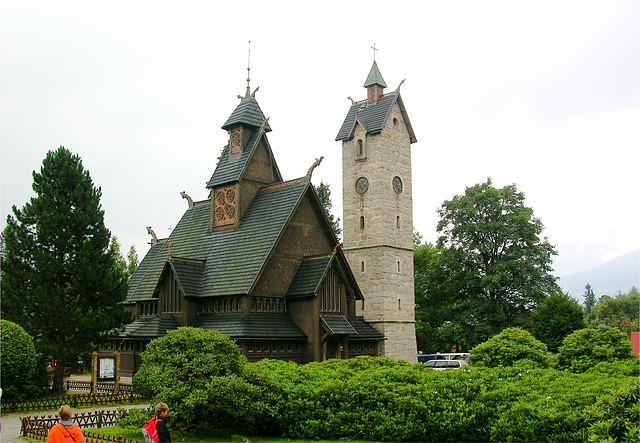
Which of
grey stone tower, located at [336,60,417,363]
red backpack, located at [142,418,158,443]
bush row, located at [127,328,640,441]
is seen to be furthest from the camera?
grey stone tower, located at [336,60,417,363]

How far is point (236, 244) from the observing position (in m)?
33.8

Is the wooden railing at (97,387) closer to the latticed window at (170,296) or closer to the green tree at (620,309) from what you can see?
the latticed window at (170,296)

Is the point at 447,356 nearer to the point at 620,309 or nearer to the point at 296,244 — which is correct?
the point at 296,244

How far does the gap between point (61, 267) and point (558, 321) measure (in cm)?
2845

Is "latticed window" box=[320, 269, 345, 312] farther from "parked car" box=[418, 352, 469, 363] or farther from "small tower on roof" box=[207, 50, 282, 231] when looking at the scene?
"parked car" box=[418, 352, 469, 363]

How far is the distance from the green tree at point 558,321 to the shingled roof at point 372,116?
15.7 metres

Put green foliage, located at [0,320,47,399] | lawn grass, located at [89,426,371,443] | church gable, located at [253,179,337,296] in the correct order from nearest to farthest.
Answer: lawn grass, located at [89,426,371,443]
green foliage, located at [0,320,47,399]
church gable, located at [253,179,337,296]

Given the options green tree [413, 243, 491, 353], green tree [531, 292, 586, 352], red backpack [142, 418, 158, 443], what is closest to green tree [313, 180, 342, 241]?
green tree [413, 243, 491, 353]

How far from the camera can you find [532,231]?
4744 centimetres

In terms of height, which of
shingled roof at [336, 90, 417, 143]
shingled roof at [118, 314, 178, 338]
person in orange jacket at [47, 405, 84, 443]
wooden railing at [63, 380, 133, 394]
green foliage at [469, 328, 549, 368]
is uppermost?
shingled roof at [336, 90, 417, 143]

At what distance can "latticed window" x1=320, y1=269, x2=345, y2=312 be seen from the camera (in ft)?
105

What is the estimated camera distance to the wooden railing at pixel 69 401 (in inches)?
941

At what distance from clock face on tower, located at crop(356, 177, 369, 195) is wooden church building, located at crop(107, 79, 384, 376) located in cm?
808

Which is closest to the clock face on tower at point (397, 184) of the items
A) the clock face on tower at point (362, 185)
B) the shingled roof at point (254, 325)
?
the clock face on tower at point (362, 185)
